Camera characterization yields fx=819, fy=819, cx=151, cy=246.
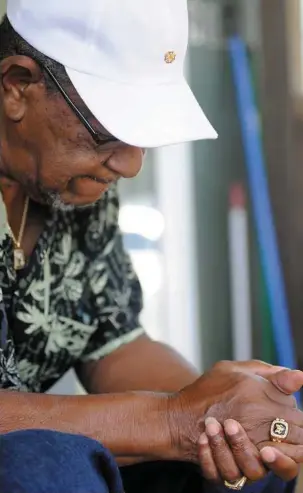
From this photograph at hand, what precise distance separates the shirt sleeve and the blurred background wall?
1021 millimetres

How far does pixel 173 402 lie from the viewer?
1.16 m

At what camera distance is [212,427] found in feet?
3.68

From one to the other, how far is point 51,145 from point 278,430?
0.52 m

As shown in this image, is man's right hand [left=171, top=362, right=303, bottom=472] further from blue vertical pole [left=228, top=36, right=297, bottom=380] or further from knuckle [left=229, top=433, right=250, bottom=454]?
blue vertical pole [left=228, top=36, right=297, bottom=380]

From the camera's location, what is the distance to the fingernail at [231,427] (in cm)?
112

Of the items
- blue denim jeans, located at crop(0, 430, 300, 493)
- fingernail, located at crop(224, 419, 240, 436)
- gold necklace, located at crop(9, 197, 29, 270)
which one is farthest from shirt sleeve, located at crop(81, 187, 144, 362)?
blue denim jeans, located at crop(0, 430, 300, 493)

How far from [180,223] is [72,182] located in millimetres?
1421

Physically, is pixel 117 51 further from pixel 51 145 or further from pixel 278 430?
pixel 278 430

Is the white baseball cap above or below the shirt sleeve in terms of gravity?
above

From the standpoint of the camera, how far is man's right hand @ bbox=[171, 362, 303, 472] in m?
1.15

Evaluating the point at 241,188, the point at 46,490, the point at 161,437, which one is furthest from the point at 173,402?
the point at 241,188

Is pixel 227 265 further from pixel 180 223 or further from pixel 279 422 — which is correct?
pixel 279 422

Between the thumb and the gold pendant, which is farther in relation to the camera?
the gold pendant

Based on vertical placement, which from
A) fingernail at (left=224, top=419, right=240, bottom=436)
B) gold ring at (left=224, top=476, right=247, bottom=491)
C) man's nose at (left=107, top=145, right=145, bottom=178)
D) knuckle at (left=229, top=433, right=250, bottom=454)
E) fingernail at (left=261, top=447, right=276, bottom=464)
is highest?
man's nose at (left=107, top=145, right=145, bottom=178)
